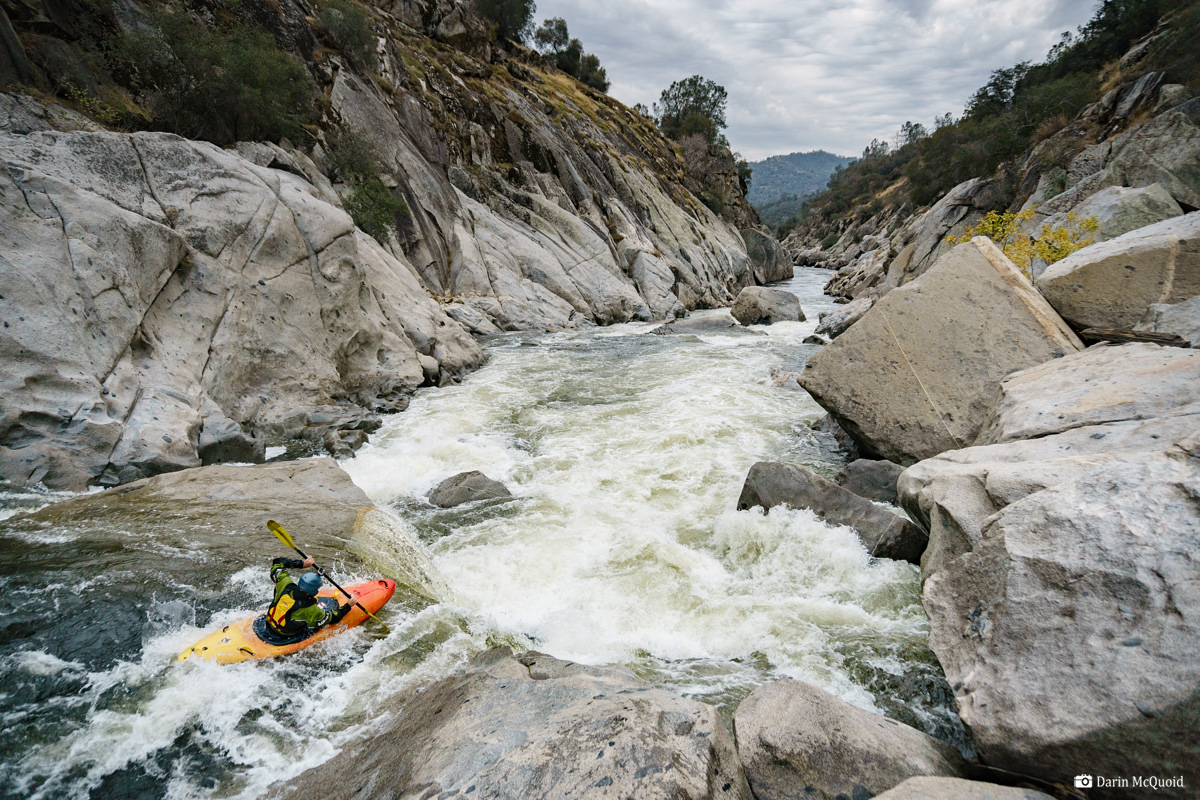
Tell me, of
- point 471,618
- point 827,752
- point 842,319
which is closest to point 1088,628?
point 827,752

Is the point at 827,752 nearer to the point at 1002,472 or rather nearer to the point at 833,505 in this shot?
the point at 1002,472

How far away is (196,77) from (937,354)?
21.9 m

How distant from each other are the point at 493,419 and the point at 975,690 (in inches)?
456

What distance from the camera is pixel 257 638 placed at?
5262 mm

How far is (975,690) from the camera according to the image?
3.61 m

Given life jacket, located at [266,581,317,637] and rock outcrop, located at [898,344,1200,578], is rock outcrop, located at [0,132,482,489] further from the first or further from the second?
rock outcrop, located at [898,344,1200,578]

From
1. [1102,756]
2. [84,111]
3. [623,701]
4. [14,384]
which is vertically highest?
[84,111]

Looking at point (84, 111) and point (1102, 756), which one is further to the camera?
point (84, 111)

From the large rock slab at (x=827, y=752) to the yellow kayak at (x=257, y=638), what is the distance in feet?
13.5

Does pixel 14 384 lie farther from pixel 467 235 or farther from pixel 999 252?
pixel 467 235

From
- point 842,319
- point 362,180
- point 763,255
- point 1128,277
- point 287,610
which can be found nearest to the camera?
point 287,610

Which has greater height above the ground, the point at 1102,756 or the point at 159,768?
the point at 1102,756

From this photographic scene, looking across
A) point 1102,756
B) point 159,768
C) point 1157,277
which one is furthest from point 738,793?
point 1157,277

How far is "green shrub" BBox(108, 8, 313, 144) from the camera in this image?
53.6 ft
